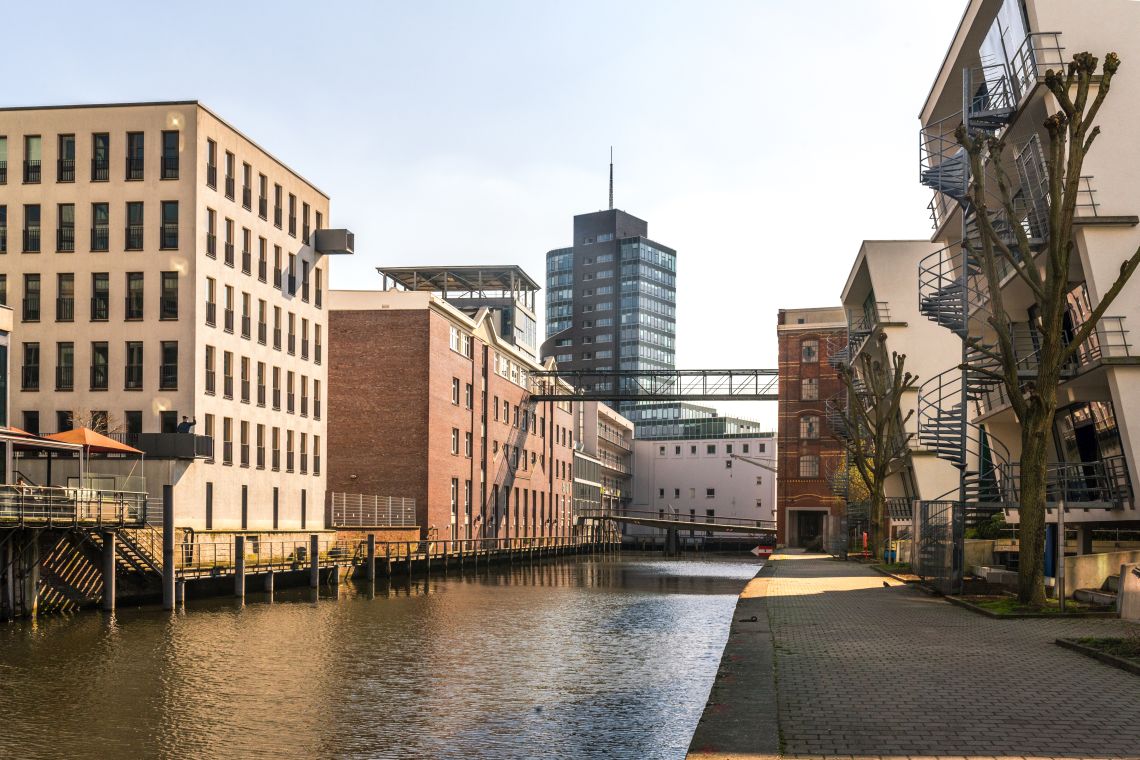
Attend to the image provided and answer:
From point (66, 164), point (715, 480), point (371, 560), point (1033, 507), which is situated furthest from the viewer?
point (715, 480)

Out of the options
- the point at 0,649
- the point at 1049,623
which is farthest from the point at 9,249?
the point at 1049,623

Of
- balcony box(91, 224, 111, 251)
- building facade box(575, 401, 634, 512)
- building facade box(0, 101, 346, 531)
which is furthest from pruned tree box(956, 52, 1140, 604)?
building facade box(575, 401, 634, 512)

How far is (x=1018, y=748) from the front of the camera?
972cm

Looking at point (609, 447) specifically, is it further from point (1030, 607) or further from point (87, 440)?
point (1030, 607)

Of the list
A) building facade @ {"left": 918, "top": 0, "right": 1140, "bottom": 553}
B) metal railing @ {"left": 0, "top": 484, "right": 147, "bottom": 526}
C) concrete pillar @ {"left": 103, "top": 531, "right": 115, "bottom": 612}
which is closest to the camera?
building facade @ {"left": 918, "top": 0, "right": 1140, "bottom": 553}

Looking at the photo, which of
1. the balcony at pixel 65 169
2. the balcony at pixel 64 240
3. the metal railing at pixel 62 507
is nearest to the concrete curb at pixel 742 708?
the metal railing at pixel 62 507

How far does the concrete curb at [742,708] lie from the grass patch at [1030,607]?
6.36 m

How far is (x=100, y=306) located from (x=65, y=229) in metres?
3.38

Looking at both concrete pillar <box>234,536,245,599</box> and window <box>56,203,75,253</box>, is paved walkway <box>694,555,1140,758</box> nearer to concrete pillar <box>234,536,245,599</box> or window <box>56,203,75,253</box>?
concrete pillar <box>234,536,245,599</box>

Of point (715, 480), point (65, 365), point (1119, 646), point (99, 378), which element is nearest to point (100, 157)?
point (65, 365)

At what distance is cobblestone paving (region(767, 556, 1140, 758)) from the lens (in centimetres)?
991

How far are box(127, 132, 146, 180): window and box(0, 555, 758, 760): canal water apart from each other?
19744 mm

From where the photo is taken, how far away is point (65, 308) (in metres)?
48.1

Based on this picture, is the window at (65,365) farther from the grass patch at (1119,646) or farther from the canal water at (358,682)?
the grass patch at (1119,646)
